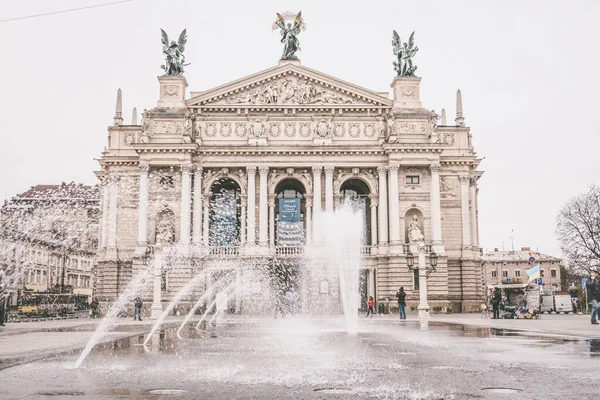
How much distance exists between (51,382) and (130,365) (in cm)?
275

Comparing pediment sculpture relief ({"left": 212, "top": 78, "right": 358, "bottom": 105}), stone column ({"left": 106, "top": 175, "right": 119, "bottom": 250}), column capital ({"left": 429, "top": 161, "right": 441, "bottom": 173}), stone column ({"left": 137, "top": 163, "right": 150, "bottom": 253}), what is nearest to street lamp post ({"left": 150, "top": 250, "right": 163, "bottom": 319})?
stone column ({"left": 137, "top": 163, "right": 150, "bottom": 253})

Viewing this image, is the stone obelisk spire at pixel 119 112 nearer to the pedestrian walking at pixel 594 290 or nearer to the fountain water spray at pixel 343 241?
the fountain water spray at pixel 343 241

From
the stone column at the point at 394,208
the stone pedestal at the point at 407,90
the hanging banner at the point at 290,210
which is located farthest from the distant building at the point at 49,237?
the stone pedestal at the point at 407,90

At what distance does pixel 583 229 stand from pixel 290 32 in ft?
115

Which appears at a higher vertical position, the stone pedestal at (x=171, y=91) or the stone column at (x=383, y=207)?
the stone pedestal at (x=171, y=91)

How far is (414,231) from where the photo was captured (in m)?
57.4

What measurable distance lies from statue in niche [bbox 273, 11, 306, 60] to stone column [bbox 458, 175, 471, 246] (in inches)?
779

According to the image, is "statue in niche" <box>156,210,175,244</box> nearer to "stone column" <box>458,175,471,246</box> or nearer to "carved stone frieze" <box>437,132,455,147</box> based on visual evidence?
"carved stone frieze" <box>437,132,455,147</box>

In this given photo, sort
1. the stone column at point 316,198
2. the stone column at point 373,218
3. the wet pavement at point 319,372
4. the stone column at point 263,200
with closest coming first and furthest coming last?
the wet pavement at point 319,372 < the stone column at point 316,198 < the stone column at point 263,200 < the stone column at point 373,218

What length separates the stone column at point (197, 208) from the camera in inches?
2233

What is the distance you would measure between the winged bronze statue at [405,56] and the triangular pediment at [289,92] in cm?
375

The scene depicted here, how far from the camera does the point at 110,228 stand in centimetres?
5941

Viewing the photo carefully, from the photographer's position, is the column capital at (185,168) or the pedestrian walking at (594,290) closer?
the pedestrian walking at (594,290)

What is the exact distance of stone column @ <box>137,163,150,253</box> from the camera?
56688 millimetres
